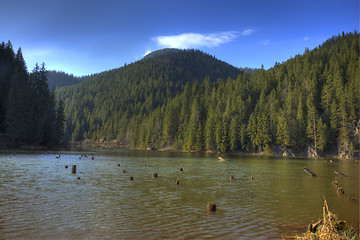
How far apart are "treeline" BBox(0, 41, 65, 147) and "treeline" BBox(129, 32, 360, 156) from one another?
226 feet

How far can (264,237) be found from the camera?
1155 cm

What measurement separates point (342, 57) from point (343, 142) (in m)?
65.0

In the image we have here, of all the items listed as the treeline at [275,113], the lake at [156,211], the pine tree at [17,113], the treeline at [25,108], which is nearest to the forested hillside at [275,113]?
the treeline at [275,113]

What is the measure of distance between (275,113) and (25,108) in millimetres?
110600

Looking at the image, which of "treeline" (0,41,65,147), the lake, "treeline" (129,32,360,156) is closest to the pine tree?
"treeline" (0,41,65,147)

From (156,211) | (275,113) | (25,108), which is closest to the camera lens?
(156,211)

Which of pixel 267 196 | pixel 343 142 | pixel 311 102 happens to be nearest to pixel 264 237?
pixel 267 196

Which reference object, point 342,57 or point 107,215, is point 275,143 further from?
point 107,215

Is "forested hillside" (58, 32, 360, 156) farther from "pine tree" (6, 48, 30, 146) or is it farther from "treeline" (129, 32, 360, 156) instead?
"pine tree" (6, 48, 30, 146)

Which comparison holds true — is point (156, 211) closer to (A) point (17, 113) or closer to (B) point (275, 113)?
(A) point (17, 113)

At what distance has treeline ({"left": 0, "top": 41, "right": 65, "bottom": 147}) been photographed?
94.8 metres

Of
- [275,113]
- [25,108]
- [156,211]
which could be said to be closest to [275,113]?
[275,113]

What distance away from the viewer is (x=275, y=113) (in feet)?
407

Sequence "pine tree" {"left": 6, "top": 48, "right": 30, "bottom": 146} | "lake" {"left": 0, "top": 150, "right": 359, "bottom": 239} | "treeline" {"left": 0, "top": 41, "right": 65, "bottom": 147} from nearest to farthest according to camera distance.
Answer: "lake" {"left": 0, "top": 150, "right": 359, "bottom": 239}
"pine tree" {"left": 6, "top": 48, "right": 30, "bottom": 146}
"treeline" {"left": 0, "top": 41, "right": 65, "bottom": 147}
